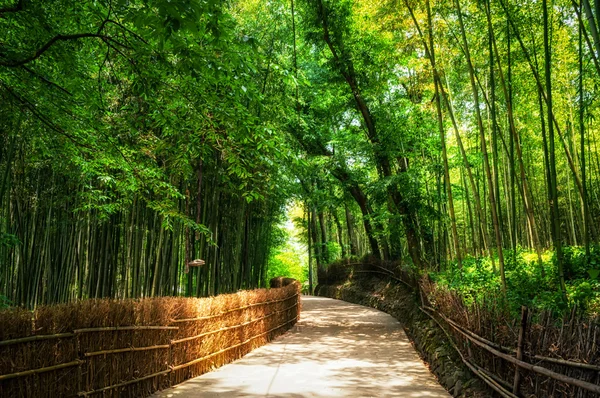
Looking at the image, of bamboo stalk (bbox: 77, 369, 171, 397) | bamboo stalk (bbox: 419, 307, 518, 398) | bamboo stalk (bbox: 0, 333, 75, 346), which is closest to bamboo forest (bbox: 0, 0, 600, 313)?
bamboo stalk (bbox: 419, 307, 518, 398)

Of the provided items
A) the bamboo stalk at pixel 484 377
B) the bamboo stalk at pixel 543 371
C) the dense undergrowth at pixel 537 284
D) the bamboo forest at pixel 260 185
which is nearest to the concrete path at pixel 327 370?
the bamboo forest at pixel 260 185

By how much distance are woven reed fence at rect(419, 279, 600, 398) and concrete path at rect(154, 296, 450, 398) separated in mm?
781

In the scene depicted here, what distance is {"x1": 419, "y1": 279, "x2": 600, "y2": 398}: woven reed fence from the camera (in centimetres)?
225

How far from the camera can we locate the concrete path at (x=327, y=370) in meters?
4.20

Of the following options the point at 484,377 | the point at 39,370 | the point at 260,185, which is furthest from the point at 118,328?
the point at 260,185

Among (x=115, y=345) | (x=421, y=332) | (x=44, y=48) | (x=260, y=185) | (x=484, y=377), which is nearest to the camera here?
(x=44, y=48)

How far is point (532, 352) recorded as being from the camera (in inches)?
108

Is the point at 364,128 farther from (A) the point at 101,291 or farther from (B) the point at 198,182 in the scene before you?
(A) the point at 101,291

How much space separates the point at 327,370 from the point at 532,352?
285cm

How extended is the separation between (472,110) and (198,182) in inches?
289

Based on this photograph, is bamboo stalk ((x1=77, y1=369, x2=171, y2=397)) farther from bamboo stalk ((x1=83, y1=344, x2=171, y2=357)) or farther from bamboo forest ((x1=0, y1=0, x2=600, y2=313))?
bamboo forest ((x1=0, y1=0, x2=600, y2=313))

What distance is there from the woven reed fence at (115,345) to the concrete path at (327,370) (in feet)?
0.83

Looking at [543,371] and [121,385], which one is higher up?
[543,371]

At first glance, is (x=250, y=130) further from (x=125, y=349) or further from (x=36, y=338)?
(x=125, y=349)
